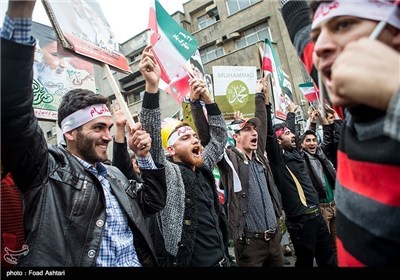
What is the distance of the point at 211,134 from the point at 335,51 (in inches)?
77.0

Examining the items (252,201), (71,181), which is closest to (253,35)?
(252,201)

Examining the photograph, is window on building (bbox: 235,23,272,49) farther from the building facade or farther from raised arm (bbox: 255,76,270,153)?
raised arm (bbox: 255,76,270,153)

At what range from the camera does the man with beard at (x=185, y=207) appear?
1.85 metres

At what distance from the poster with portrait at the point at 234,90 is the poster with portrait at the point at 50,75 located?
63.1 inches

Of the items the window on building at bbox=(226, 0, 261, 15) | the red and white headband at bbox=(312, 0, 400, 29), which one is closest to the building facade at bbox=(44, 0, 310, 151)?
the window on building at bbox=(226, 0, 261, 15)

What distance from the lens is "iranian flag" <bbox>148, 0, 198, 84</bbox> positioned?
2.19 meters

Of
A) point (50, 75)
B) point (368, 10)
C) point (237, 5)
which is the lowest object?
point (368, 10)

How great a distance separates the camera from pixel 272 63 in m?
3.37

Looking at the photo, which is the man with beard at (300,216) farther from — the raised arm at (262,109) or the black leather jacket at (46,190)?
the black leather jacket at (46,190)

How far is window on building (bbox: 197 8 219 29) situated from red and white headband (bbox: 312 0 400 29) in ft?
49.9

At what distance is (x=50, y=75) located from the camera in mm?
2797

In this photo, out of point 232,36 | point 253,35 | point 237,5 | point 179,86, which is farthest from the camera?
point 237,5

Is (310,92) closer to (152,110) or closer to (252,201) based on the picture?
(252,201)

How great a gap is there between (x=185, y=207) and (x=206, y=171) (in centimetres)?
46
